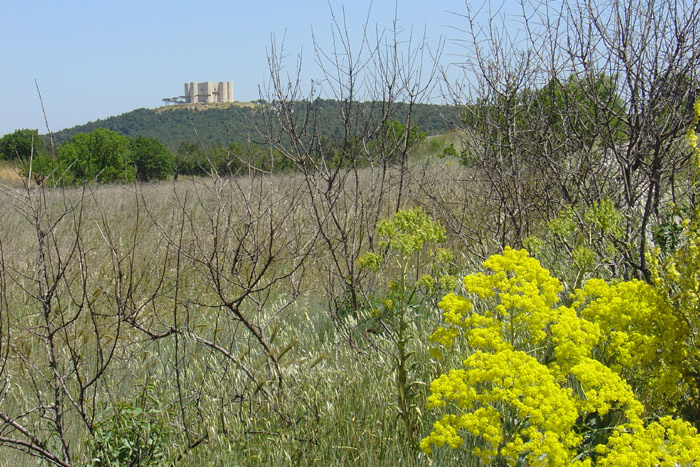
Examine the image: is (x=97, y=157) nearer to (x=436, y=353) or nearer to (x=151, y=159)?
(x=436, y=353)

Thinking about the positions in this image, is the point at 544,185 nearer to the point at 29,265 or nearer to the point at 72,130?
the point at 29,265

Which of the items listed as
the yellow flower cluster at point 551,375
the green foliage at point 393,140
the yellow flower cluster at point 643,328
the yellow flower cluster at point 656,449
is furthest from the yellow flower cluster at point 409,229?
the green foliage at point 393,140

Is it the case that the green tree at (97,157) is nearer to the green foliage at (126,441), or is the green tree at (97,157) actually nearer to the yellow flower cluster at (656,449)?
the green foliage at (126,441)

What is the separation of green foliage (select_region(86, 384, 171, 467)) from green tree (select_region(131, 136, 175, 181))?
2769cm

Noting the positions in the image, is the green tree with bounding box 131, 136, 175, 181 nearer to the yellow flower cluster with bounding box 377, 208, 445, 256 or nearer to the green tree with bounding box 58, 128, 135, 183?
the green tree with bounding box 58, 128, 135, 183

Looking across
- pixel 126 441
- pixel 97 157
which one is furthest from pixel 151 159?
pixel 126 441

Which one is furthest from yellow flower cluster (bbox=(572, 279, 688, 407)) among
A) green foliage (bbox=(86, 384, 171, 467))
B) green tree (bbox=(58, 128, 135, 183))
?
green tree (bbox=(58, 128, 135, 183))

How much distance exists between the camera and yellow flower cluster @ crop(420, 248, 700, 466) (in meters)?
1.76

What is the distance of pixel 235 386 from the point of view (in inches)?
123

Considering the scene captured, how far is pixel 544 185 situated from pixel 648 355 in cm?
312

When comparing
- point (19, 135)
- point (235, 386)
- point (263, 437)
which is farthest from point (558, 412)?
point (19, 135)

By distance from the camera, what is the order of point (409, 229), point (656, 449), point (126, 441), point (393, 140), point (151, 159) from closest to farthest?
point (656, 449) < point (126, 441) < point (409, 229) < point (393, 140) < point (151, 159)

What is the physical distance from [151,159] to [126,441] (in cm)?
3010

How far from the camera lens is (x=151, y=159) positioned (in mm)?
30750
